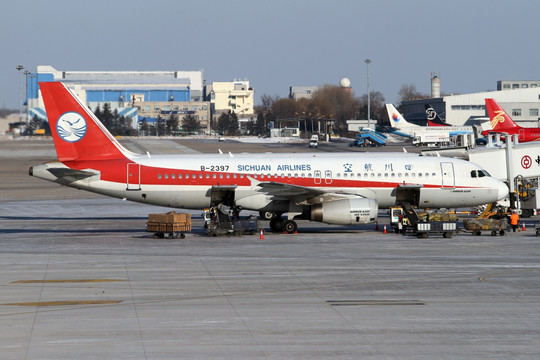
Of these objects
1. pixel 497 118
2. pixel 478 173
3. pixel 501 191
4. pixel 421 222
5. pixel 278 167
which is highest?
pixel 497 118

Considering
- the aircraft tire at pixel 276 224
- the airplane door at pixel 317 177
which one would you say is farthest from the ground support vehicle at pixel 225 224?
the airplane door at pixel 317 177

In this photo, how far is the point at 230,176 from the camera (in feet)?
141

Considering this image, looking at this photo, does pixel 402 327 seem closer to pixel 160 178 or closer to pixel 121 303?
pixel 121 303

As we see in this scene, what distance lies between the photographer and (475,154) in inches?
1972

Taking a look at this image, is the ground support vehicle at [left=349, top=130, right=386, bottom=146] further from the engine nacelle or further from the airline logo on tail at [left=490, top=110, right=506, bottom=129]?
the engine nacelle

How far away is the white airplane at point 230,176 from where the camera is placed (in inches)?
1677

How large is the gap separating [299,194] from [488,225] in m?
10.1

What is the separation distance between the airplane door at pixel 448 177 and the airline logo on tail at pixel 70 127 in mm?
20046

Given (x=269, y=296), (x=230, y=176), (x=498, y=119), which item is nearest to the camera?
(x=269, y=296)

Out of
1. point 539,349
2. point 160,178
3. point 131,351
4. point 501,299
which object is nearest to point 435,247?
point 501,299

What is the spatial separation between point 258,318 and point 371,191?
22249 mm

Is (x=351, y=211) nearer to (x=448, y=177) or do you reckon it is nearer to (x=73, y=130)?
(x=448, y=177)

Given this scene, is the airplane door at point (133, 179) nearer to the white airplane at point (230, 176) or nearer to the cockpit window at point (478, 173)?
the white airplane at point (230, 176)

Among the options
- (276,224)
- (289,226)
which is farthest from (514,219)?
(276,224)
